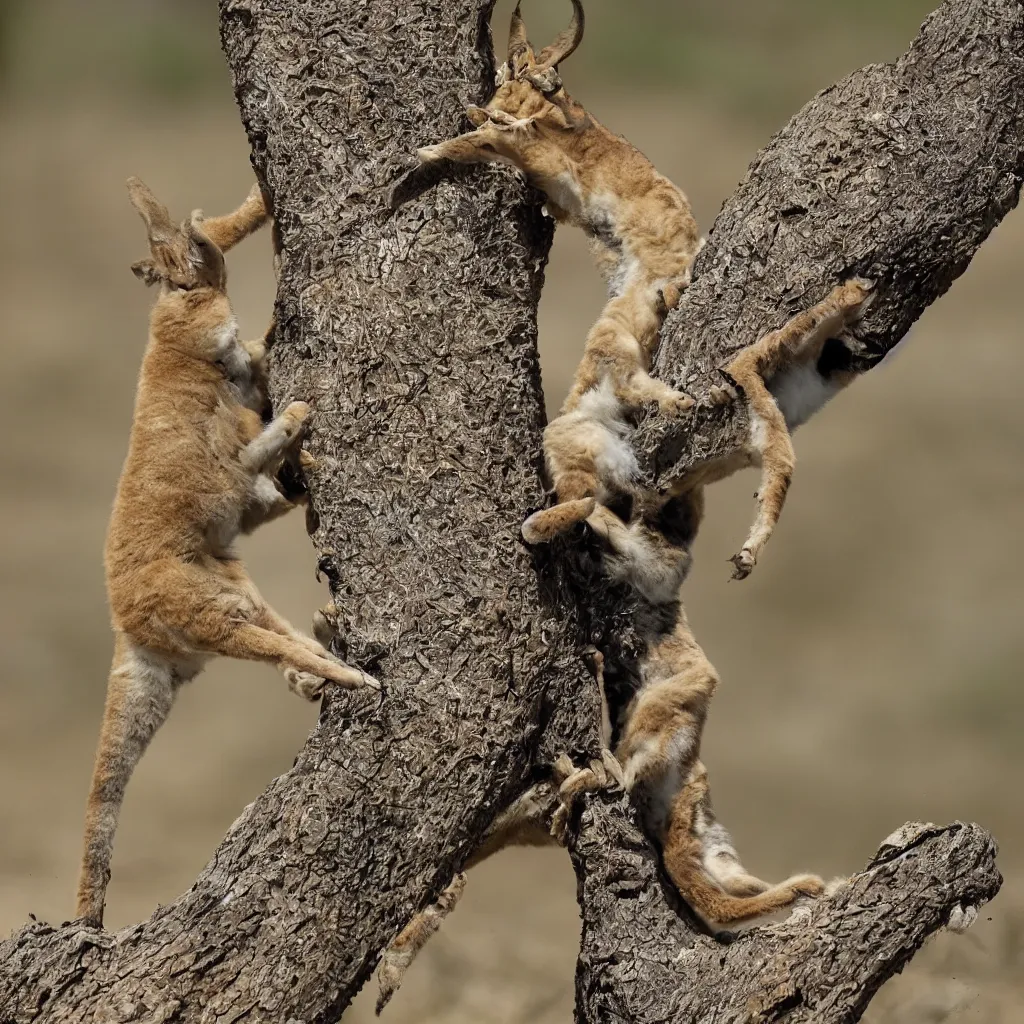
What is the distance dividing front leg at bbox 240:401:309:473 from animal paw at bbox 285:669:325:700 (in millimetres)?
779

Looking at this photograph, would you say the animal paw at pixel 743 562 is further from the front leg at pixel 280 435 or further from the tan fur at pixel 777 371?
the front leg at pixel 280 435

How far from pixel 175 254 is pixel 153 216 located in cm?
18

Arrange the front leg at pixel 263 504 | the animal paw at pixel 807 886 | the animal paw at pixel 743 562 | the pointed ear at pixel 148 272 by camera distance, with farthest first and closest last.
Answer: the pointed ear at pixel 148 272 < the front leg at pixel 263 504 < the animal paw at pixel 807 886 < the animal paw at pixel 743 562

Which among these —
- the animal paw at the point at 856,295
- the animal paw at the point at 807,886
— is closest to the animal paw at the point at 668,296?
the animal paw at the point at 856,295

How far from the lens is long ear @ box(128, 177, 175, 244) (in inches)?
215

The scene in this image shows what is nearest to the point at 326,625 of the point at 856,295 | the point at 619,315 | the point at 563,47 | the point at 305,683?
the point at 305,683

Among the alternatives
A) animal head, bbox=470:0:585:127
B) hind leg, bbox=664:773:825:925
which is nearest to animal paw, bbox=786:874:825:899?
hind leg, bbox=664:773:825:925

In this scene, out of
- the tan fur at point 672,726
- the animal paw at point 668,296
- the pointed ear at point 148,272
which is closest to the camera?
the tan fur at point 672,726

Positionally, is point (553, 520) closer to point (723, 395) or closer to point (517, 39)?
point (723, 395)

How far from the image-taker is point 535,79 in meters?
5.59

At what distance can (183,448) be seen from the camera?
16.6ft

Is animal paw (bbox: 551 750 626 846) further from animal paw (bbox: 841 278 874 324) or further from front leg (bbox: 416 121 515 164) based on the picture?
front leg (bbox: 416 121 515 164)

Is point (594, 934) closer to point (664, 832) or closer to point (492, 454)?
point (664, 832)

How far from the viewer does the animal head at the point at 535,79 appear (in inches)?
217
